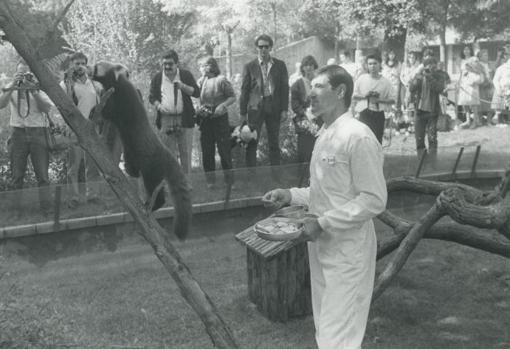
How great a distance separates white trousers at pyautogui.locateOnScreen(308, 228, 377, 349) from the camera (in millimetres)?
3494

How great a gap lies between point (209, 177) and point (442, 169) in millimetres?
3655

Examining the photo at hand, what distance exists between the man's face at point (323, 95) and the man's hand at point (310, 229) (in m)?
0.61

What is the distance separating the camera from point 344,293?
353 cm

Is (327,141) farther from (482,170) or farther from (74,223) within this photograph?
(482,170)

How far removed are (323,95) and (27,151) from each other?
4875mm

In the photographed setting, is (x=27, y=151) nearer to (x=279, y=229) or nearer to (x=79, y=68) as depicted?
(x=79, y=68)

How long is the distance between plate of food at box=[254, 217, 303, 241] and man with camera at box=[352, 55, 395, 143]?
6.76 m

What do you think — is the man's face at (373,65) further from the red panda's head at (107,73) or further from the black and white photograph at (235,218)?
the red panda's head at (107,73)

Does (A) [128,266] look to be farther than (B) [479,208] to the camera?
Yes

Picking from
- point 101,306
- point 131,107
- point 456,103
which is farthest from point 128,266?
point 456,103

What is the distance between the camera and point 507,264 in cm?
737

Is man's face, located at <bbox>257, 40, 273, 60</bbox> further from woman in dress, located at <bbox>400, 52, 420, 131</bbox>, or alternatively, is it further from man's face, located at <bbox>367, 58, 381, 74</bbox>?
woman in dress, located at <bbox>400, 52, 420, 131</bbox>

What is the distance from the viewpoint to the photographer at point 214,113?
28.9 feet

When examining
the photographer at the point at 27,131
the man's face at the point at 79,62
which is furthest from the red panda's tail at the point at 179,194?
the photographer at the point at 27,131
